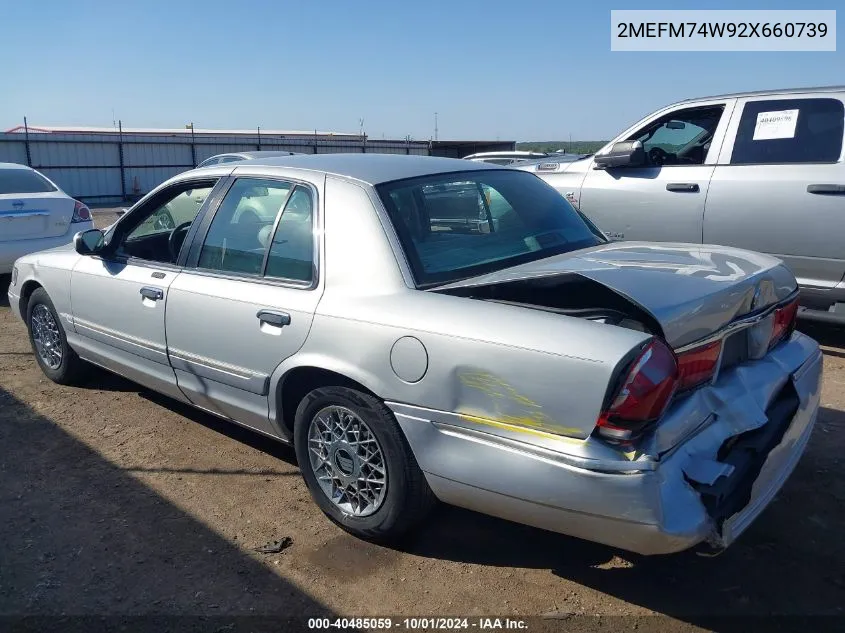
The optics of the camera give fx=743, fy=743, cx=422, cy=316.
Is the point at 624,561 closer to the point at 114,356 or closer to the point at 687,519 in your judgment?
the point at 687,519

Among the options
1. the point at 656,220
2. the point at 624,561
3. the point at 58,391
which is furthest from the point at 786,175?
the point at 58,391

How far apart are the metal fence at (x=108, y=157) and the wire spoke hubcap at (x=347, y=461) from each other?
2097 centimetres

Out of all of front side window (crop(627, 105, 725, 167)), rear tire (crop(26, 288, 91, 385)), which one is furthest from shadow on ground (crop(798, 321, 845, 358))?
rear tire (crop(26, 288, 91, 385))

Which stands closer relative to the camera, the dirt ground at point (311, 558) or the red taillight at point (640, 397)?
the red taillight at point (640, 397)

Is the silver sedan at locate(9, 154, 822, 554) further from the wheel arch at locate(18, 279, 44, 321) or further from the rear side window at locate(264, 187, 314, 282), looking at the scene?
the wheel arch at locate(18, 279, 44, 321)

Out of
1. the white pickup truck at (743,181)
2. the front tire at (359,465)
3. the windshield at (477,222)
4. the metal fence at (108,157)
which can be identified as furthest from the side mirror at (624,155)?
the metal fence at (108,157)

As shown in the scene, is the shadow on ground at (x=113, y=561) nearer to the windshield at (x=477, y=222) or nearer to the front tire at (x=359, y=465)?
the front tire at (x=359, y=465)

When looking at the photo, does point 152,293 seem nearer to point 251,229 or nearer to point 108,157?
point 251,229

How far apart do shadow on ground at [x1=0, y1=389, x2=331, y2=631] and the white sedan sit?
4.61 m

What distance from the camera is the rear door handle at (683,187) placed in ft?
19.9

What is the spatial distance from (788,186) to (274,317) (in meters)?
4.18

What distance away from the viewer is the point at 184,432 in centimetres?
455

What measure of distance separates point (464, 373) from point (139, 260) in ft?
8.31

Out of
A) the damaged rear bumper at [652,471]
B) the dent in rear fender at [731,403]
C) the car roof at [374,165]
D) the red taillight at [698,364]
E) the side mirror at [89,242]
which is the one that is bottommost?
the damaged rear bumper at [652,471]
